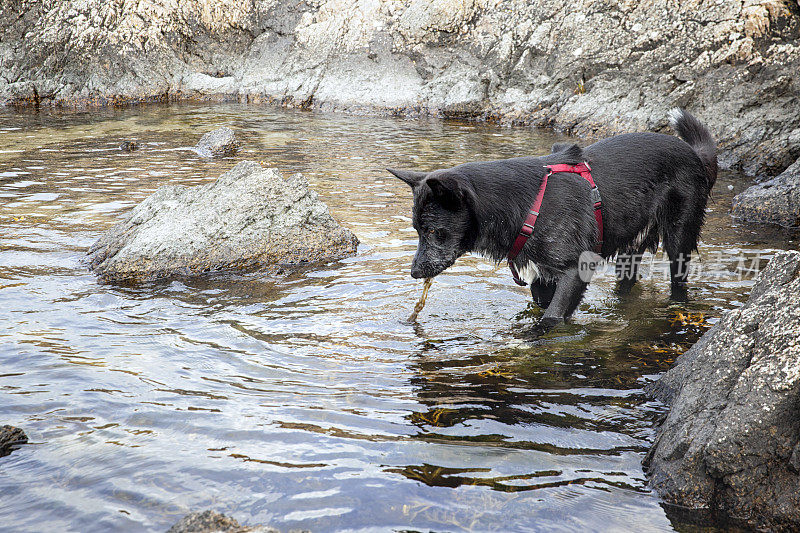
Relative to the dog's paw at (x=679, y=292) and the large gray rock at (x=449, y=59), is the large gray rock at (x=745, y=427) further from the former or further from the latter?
the large gray rock at (x=449, y=59)

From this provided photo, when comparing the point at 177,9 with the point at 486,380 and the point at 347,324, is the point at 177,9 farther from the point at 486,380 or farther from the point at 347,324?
the point at 486,380

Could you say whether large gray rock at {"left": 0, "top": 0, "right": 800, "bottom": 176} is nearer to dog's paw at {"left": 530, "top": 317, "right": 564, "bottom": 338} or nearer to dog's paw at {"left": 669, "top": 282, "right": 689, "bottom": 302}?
dog's paw at {"left": 669, "top": 282, "right": 689, "bottom": 302}

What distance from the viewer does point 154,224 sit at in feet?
22.8

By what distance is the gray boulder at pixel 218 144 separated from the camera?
40.1 ft

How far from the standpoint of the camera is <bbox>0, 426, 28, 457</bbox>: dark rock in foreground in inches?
134

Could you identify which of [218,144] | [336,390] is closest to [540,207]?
[336,390]

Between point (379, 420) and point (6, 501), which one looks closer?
point (6, 501)

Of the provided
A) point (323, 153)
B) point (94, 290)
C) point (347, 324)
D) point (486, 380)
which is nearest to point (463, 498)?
point (486, 380)

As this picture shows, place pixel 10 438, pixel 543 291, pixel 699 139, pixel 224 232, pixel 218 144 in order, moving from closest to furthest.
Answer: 1. pixel 10 438
2. pixel 543 291
3. pixel 699 139
4. pixel 224 232
5. pixel 218 144

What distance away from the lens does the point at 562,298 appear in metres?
5.24

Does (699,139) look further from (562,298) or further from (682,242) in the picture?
(562,298)

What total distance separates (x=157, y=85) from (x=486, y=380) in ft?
60.7

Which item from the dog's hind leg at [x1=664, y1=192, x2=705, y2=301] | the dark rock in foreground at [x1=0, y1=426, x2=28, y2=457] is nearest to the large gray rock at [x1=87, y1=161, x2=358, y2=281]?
the dark rock in foreground at [x1=0, y1=426, x2=28, y2=457]

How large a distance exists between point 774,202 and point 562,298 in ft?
14.8
